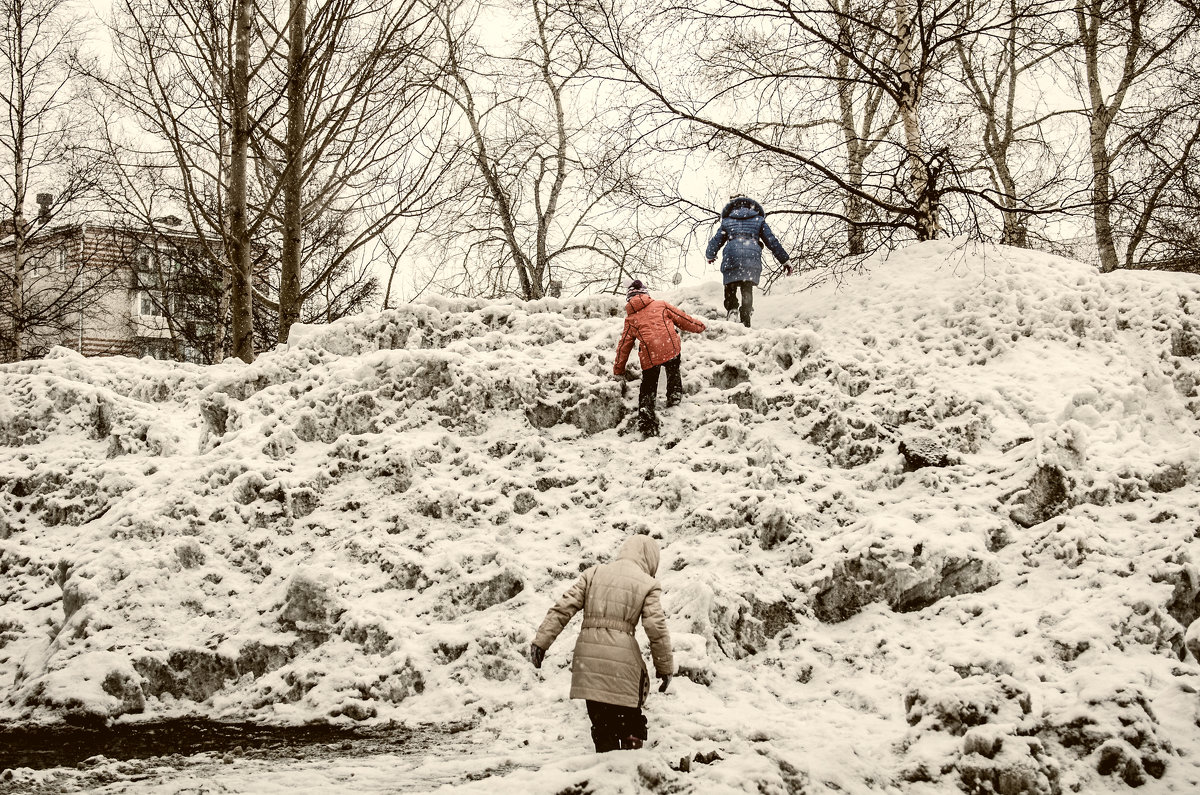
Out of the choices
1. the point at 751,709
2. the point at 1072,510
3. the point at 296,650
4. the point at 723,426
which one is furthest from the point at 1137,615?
the point at 296,650

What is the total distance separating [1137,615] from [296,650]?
6.59 meters

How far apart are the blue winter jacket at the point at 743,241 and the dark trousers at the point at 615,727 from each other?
705cm

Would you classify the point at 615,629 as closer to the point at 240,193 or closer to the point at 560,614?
the point at 560,614

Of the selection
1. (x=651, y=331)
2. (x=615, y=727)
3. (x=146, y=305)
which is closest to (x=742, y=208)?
(x=651, y=331)

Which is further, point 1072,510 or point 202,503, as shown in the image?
point 202,503

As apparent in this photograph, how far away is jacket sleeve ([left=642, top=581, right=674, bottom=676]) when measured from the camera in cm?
488

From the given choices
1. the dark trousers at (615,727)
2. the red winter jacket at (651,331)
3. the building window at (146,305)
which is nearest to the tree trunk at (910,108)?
the red winter jacket at (651,331)

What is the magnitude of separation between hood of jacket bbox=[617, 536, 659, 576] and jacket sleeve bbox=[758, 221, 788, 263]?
266 inches

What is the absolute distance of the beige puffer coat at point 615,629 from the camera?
188 inches

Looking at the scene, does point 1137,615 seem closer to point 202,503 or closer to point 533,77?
point 202,503

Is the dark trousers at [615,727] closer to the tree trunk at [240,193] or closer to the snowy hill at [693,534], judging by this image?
the snowy hill at [693,534]

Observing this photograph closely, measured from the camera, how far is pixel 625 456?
8.74 metres

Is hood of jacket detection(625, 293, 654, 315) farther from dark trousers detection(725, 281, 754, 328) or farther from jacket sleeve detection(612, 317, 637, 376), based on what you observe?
dark trousers detection(725, 281, 754, 328)

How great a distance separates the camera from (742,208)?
1123 cm
